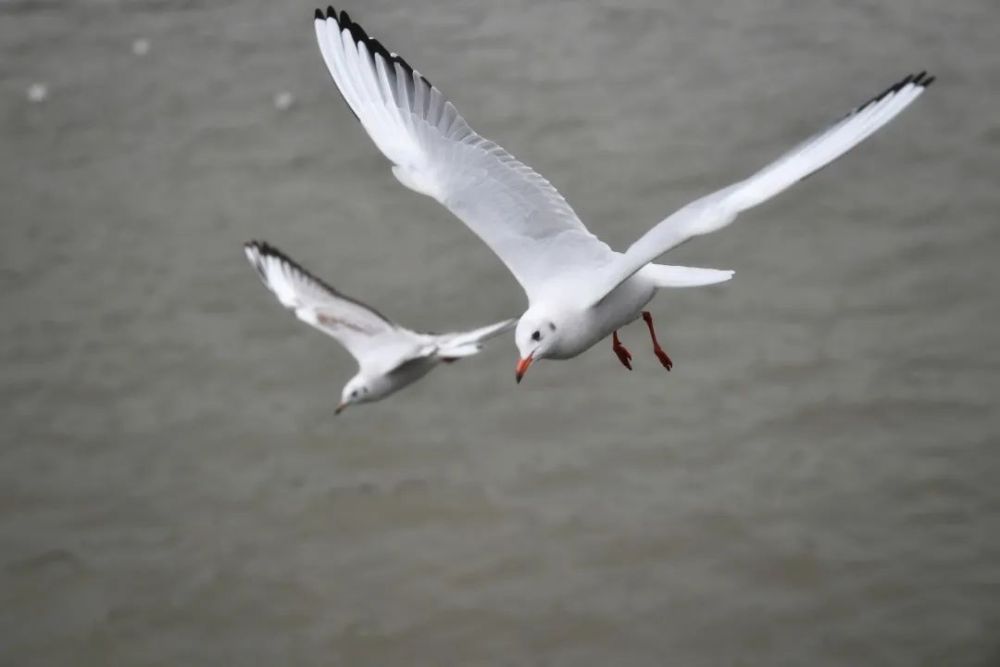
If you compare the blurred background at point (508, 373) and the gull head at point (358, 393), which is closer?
the gull head at point (358, 393)

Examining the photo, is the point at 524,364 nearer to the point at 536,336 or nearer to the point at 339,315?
the point at 536,336

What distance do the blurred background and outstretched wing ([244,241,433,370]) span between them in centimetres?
262

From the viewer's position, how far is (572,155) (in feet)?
31.0

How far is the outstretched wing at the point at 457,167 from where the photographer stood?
4.57 metres

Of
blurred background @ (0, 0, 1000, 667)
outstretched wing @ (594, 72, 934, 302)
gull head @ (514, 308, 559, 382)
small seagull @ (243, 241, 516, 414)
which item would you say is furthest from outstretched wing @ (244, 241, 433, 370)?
blurred background @ (0, 0, 1000, 667)

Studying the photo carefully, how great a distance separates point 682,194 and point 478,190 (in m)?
4.60

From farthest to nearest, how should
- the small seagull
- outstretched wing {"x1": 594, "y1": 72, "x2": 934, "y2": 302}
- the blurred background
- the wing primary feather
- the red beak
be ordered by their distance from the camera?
the blurred background → the wing primary feather → the small seagull → the red beak → outstretched wing {"x1": 594, "y1": 72, "x2": 934, "y2": 302}

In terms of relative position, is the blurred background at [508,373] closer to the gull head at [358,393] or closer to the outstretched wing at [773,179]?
the gull head at [358,393]

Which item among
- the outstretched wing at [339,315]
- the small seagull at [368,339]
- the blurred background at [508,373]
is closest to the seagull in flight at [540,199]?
the small seagull at [368,339]

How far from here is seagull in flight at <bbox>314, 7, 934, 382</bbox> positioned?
3914mm

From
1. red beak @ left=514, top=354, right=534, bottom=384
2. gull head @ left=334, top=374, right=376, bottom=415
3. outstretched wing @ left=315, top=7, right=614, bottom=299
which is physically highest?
outstretched wing @ left=315, top=7, right=614, bottom=299

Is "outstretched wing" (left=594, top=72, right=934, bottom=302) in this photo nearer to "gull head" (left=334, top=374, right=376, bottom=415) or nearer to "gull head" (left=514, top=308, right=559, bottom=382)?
"gull head" (left=514, top=308, right=559, bottom=382)

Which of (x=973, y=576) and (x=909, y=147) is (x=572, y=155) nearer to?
(x=909, y=147)

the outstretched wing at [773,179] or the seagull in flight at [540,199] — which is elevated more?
the outstretched wing at [773,179]
